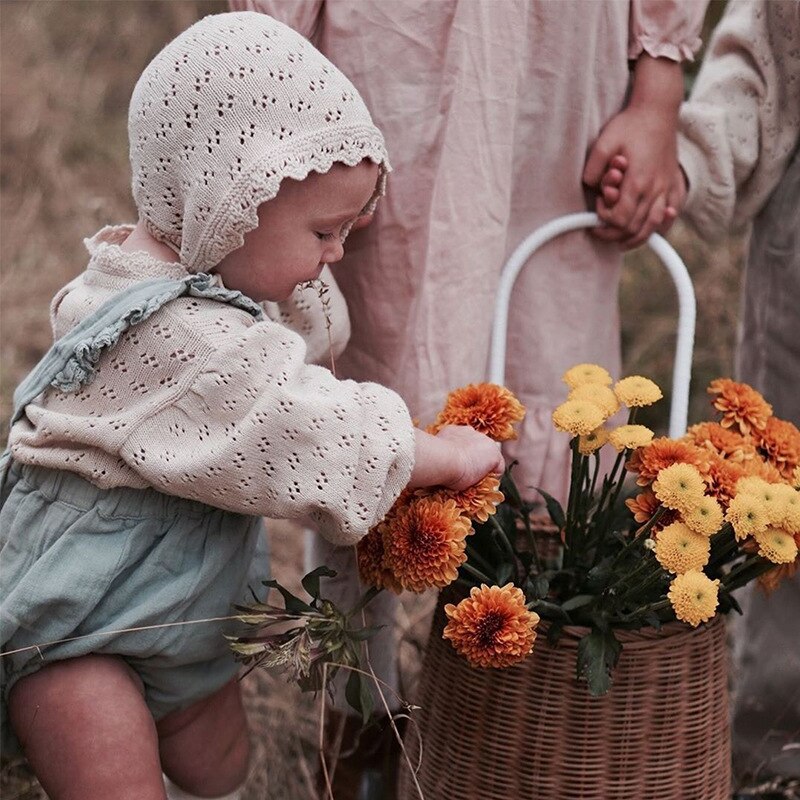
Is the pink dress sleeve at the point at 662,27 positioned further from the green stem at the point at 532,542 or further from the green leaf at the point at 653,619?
the green leaf at the point at 653,619

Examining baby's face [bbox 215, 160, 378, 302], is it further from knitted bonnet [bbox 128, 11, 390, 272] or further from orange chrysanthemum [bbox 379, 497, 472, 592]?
orange chrysanthemum [bbox 379, 497, 472, 592]

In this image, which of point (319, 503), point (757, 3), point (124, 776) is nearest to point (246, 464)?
point (319, 503)

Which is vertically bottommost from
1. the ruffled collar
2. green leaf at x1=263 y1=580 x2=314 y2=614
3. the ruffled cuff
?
green leaf at x1=263 y1=580 x2=314 y2=614

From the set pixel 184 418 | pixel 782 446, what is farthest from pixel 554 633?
pixel 184 418

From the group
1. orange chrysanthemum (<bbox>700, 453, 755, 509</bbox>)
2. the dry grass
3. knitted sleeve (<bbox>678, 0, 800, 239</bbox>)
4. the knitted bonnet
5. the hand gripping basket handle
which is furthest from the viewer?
the dry grass

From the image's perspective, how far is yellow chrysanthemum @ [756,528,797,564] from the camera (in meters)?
1.38

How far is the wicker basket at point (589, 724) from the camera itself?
144 cm

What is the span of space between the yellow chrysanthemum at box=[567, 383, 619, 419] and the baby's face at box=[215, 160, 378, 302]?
0.32 meters

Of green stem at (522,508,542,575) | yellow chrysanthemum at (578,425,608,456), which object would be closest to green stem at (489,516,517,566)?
green stem at (522,508,542,575)

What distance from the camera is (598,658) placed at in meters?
1.38

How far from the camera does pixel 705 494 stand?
1418 mm

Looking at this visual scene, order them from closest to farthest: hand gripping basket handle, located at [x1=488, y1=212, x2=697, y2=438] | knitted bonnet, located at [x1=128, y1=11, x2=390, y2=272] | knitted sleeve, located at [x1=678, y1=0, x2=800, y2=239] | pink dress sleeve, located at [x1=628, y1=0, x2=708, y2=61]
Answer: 1. knitted bonnet, located at [x1=128, y1=11, x2=390, y2=272]
2. hand gripping basket handle, located at [x1=488, y1=212, x2=697, y2=438]
3. pink dress sleeve, located at [x1=628, y1=0, x2=708, y2=61]
4. knitted sleeve, located at [x1=678, y1=0, x2=800, y2=239]

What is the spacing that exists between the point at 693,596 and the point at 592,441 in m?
0.22

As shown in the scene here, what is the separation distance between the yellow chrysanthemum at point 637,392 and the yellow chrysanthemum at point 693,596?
206 millimetres
